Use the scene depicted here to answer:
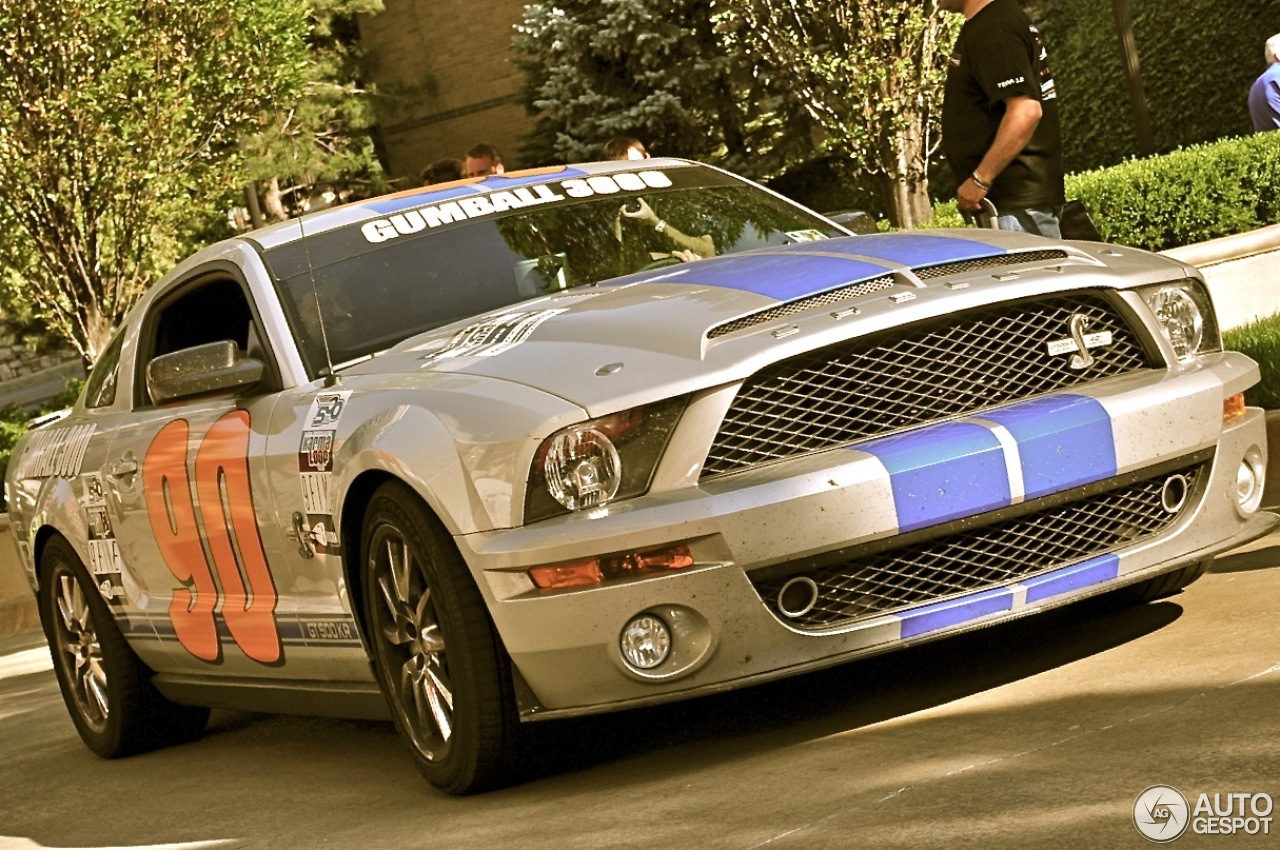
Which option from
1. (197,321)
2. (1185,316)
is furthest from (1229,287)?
(197,321)

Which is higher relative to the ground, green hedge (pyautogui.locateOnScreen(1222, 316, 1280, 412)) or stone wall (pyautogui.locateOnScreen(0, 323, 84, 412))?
green hedge (pyautogui.locateOnScreen(1222, 316, 1280, 412))

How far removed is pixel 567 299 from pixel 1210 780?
2355 mm

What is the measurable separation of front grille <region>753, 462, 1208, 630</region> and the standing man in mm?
2606

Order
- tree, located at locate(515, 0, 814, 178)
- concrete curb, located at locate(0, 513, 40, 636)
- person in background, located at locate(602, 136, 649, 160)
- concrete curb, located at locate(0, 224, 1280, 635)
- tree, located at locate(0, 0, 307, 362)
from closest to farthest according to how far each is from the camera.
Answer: person in background, located at locate(602, 136, 649, 160) < concrete curb, located at locate(0, 224, 1280, 635) < concrete curb, located at locate(0, 513, 40, 636) < tree, located at locate(0, 0, 307, 362) < tree, located at locate(515, 0, 814, 178)

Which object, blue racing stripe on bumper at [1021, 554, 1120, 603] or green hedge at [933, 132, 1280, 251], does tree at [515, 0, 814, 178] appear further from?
blue racing stripe on bumper at [1021, 554, 1120, 603]

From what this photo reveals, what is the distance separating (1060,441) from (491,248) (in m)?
1.99

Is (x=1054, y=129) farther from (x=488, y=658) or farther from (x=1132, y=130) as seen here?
(x=1132, y=130)

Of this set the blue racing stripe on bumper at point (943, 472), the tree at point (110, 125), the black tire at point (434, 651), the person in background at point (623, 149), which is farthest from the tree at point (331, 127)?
the blue racing stripe on bumper at point (943, 472)

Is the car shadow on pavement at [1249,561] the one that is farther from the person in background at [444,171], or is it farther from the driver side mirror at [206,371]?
the person in background at [444,171]

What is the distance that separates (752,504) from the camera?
4609 mm

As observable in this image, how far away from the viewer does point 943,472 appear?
4.75m

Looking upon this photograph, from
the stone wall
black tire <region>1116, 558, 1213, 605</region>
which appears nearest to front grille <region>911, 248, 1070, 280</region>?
black tire <region>1116, 558, 1213, 605</region>

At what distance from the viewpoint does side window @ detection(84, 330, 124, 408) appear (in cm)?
726

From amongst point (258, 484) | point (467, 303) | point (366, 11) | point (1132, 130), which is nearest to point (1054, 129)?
point (467, 303)
